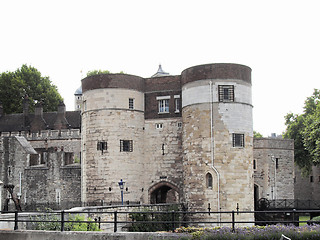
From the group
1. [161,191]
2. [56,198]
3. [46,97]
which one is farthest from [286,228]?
[46,97]

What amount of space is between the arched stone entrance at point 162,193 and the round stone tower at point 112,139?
3.57ft

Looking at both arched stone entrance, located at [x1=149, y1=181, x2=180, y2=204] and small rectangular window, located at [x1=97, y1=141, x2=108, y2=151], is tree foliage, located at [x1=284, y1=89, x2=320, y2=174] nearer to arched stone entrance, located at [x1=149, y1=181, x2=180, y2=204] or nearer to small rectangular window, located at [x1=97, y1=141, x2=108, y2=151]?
arched stone entrance, located at [x1=149, y1=181, x2=180, y2=204]

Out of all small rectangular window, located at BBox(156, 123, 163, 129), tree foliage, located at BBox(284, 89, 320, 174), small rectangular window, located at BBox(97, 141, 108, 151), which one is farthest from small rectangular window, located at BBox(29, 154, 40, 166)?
tree foliage, located at BBox(284, 89, 320, 174)

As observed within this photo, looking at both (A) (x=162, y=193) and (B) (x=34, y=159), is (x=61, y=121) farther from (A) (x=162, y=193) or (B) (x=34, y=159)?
(A) (x=162, y=193)

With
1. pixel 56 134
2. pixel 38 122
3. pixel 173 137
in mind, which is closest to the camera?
pixel 173 137

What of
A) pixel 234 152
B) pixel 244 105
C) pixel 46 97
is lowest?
pixel 234 152

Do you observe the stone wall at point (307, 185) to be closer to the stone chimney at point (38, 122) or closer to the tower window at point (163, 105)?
the tower window at point (163, 105)

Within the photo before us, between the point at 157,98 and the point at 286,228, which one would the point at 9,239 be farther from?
the point at 157,98

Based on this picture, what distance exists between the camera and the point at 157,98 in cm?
3628

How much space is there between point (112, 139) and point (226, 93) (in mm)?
9087

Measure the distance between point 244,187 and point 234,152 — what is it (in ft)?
8.20

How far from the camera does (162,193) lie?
4009 centimetres

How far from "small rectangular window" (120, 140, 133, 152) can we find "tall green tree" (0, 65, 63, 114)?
3796 cm

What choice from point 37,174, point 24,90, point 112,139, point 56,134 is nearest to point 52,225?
point 112,139
